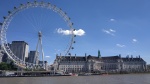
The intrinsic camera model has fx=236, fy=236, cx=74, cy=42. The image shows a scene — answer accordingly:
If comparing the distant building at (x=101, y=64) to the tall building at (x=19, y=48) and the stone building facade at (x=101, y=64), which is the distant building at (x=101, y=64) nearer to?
the stone building facade at (x=101, y=64)

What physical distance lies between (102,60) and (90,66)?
10.7 meters

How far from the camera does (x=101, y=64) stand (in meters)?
155

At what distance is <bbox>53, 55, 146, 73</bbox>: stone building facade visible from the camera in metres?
149

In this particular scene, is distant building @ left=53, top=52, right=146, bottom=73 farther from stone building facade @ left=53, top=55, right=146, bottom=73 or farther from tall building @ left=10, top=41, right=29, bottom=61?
tall building @ left=10, top=41, right=29, bottom=61

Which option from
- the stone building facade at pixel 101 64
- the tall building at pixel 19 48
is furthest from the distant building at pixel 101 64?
the tall building at pixel 19 48

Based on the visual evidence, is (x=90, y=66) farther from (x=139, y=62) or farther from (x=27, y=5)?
(x=27, y=5)

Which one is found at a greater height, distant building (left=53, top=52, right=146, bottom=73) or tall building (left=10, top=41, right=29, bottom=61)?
tall building (left=10, top=41, right=29, bottom=61)

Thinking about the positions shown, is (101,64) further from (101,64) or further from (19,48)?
(19,48)

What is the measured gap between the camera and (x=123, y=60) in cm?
15550

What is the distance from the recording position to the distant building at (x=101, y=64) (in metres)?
149

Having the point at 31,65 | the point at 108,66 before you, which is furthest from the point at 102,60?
the point at 31,65

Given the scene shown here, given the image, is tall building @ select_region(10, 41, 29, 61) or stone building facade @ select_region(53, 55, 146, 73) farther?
stone building facade @ select_region(53, 55, 146, 73)

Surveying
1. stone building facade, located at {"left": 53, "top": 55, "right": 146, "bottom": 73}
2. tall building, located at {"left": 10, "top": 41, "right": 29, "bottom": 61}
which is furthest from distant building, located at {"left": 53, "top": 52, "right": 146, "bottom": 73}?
tall building, located at {"left": 10, "top": 41, "right": 29, "bottom": 61}

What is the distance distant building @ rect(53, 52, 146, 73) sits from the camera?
488 feet
